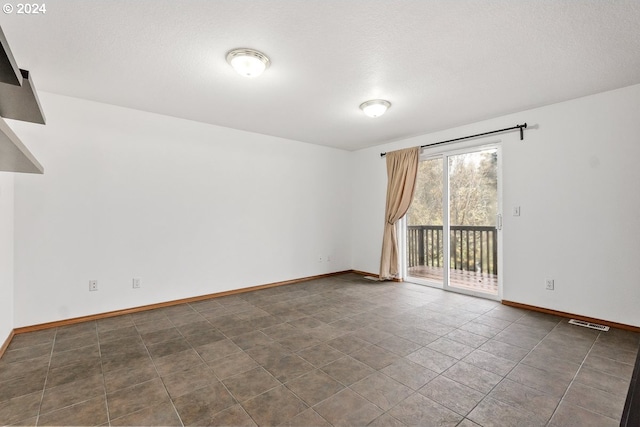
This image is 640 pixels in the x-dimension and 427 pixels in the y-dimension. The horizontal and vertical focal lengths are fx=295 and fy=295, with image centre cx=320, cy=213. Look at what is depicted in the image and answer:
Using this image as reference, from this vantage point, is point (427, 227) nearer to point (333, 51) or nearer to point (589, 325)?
point (589, 325)

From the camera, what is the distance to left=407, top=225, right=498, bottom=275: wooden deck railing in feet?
14.0

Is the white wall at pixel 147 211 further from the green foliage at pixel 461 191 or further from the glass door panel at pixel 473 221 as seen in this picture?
the glass door panel at pixel 473 221

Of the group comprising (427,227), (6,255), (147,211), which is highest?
(147,211)

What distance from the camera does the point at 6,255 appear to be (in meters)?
2.68

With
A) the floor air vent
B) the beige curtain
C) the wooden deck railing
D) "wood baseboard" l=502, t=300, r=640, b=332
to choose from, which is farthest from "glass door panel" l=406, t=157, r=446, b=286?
the floor air vent

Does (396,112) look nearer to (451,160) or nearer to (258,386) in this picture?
(451,160)

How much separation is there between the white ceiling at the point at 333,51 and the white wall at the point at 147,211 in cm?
45

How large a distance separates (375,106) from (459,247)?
2.59m

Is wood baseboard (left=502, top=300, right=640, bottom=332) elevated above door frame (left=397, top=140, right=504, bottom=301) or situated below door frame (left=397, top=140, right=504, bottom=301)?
below

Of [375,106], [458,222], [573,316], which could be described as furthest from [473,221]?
[375,106]

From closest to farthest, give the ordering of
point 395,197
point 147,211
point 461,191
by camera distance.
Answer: point 147,211 → point 461,191 → point 395,197

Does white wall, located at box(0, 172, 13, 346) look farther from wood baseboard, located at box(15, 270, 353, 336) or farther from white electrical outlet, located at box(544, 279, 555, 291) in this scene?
white electrical outlet, located at box(544, 279, 555, 291)

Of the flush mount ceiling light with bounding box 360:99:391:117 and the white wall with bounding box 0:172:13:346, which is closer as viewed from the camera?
the white wall with bounding box 0:172:13:346

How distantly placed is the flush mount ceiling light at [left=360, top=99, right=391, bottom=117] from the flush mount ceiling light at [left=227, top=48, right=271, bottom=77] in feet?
4.29
